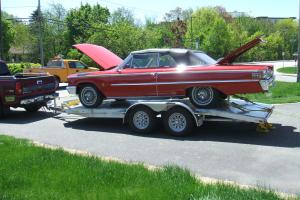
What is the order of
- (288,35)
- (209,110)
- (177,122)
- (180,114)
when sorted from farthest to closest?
(288,35) < (177,122) < (180,114) < (209,110)

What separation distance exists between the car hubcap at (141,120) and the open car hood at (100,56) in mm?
2054

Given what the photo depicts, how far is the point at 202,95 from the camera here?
10.3m

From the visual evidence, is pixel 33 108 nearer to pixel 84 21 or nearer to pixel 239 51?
pixel 239 51

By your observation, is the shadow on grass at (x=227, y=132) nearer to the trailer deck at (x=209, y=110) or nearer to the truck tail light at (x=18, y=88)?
the trailer deck at (x=209, y=110)

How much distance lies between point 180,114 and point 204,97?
26.3 inches

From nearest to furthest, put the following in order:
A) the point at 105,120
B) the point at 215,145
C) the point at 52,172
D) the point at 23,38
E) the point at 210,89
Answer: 1. the point at 52,172
2. the point at 215,145
3. the point at 210,89
4. the point at 105,120
5. the point at 23,38

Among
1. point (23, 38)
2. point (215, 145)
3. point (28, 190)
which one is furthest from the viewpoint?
point (23, 38)

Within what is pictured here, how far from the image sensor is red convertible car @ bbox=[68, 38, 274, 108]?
32.4ft

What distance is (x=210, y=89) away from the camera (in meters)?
10.2

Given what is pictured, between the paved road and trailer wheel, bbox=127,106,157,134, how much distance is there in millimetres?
220

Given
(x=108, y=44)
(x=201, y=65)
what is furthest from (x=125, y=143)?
(x=108, y=44)

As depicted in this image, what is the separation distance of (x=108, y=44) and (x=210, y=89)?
127ft

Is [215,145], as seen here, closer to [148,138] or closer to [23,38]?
[148,138]

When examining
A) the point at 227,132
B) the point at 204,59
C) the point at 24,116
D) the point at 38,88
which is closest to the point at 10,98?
the point at 38,88
